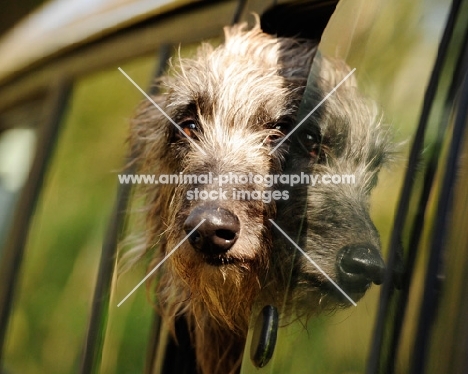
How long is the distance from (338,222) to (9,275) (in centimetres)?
161

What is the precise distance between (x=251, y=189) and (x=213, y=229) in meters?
0.18

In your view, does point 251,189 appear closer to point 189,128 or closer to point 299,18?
point 189,128

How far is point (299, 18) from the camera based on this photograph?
200cm

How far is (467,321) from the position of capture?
1089 millimetres

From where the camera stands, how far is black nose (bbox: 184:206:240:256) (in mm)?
1688

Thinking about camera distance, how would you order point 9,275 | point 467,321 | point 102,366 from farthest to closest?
1. point 9,275
2. point 102,366
3. point 467,321

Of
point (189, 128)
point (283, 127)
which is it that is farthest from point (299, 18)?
point (189, 128)

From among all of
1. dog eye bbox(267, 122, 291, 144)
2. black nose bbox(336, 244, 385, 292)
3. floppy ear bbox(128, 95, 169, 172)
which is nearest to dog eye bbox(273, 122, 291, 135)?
dog eye bbox(267, 122, 291, 144)

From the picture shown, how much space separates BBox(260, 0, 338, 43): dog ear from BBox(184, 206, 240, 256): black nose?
0.64 metres

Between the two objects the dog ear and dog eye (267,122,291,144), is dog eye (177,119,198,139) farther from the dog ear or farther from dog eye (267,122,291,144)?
the dog ear

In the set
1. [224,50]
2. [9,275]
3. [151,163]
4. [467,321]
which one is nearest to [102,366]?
[151,163]

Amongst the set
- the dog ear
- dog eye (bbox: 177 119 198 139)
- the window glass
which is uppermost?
the dog ear

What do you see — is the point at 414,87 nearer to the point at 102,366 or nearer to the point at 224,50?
the point at 224,50

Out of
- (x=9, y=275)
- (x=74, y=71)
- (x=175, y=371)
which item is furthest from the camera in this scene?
(x=9, y=275)
